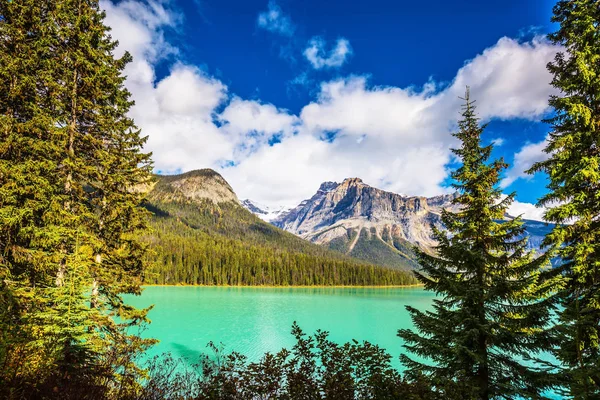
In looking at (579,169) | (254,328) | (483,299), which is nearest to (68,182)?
(483,299)

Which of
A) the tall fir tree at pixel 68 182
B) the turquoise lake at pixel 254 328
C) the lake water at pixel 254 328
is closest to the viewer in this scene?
the tall fir tree at pixel 68 182

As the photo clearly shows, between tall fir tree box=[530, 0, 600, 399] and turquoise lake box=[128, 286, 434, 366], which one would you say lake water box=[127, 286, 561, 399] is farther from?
tall fir tree box=[530, 0, 600, 399]

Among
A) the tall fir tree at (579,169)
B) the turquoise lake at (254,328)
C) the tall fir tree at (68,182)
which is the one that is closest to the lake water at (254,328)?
the turquoise lake at (254,328)

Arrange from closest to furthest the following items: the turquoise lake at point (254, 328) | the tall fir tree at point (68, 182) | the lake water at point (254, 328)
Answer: the tall fir tree at point (68, 182), the lake water at point (254, 328), the turquoise lake at point (254, 328)

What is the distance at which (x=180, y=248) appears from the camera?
363 feet

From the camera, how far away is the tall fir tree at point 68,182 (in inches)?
297

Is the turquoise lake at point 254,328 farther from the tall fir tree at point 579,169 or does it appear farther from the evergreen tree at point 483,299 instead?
the tall fir tree at point 579,169

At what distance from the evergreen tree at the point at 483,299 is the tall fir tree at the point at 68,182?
8.47m

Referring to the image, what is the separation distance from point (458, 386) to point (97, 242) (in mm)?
10870

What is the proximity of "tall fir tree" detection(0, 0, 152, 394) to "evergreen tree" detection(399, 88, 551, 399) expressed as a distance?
27.8 feet

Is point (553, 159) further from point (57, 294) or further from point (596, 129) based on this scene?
point (57, 294)

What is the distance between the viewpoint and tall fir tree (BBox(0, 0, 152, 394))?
297 inches

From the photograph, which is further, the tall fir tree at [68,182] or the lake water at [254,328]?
the lake water at [254,328]

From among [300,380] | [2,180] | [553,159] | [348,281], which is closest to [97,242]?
[2,180]
